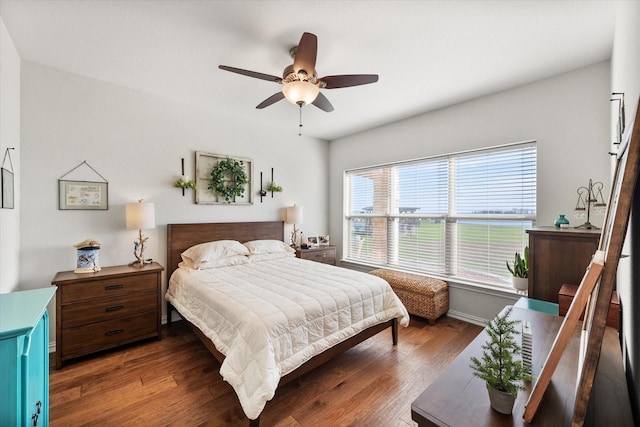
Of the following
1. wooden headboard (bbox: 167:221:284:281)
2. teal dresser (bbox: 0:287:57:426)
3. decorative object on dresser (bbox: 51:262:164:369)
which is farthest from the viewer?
wooden headboard (bbox: 167:221:284:281)

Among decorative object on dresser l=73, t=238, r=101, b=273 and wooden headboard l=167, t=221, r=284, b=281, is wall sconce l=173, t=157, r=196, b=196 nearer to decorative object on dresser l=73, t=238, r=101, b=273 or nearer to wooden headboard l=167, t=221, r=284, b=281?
wooden headboard l=167, t=221, r=284, b=281

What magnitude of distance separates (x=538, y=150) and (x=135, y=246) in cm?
454

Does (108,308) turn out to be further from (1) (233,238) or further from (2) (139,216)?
(1) (233,238)

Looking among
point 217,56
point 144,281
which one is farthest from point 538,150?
point 144,281

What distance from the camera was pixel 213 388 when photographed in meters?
2.12

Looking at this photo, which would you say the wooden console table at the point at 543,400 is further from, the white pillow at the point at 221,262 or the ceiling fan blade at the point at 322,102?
the white pillow at the point at 221,262

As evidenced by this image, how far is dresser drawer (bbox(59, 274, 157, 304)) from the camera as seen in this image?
7.97 feet

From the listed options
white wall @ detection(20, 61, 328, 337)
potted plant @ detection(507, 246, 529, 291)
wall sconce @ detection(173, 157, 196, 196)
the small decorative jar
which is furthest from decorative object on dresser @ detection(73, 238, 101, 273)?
the small decorative jar

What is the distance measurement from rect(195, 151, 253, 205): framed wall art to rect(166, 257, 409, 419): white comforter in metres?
1.07

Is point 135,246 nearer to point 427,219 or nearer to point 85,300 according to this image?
point 85,300

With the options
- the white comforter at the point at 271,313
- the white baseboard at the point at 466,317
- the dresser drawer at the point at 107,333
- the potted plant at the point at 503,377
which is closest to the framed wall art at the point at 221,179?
the white comforter at the point at 271,313

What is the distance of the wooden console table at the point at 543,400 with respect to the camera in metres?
0.84

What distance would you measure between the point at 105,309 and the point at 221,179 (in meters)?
1.92

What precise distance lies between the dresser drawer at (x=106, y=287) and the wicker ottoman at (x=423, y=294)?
291 cm
